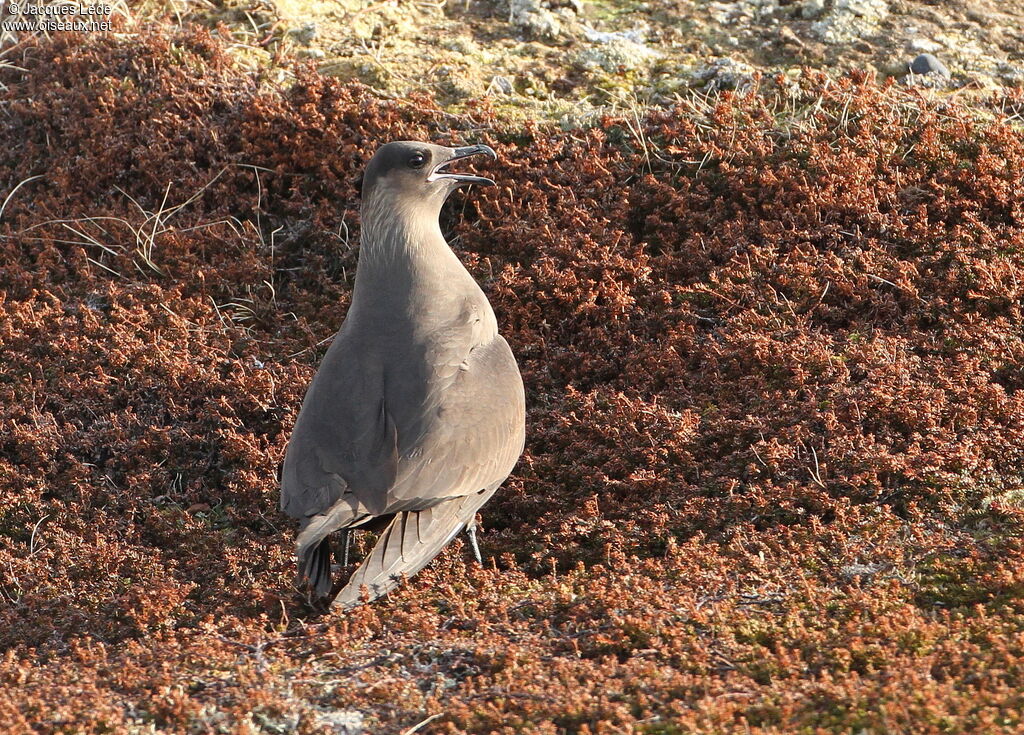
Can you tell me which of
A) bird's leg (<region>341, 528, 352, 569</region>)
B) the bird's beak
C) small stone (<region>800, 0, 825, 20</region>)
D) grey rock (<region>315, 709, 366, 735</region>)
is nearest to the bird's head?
the bird's beak

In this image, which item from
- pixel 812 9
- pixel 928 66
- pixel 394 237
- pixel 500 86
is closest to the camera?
pixel 394 237

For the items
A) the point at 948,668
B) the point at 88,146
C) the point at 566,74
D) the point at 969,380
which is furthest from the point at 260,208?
the point at 948,668

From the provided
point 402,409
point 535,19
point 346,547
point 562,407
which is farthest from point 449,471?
point 535,19

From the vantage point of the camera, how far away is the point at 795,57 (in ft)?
30.2

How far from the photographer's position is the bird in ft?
18.3

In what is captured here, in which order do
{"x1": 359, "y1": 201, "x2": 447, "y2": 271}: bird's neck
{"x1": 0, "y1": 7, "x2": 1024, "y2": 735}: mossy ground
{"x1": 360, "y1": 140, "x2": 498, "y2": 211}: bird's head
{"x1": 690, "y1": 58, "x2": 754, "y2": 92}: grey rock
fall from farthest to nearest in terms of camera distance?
{"x1": 690, "y1": 58, "x2": 754, "y2": 92}: grey rock → {"x1": 360, "y1": 140, "x2": 498, "y2": 211}: bird's head → {"x1": 359, "y1": 201, "x2": 447, "y2": 271}: bird's neck → {"x1": 0, "y1": 7, "x2": 1024, "y2": 735}: mossy ground

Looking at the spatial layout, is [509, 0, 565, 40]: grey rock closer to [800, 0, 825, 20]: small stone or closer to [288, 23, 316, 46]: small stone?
[288, 23, 316, 46]: small stone

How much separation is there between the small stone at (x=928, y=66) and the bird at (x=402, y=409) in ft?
13.6

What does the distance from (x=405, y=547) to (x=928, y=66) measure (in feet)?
19.5

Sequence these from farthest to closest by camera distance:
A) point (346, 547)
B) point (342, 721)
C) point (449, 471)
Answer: point (346, 547)
point (449, 471)
point (342, 721)

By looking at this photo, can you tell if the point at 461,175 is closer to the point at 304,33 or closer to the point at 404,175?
the point at 404,175

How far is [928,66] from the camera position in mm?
8859

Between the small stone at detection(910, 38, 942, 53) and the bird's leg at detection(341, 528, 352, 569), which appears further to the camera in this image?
the small stone at detection(910, 38, 942, 53)

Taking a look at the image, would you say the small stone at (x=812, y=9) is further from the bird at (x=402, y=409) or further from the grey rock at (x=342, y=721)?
the grey rock at (x=342, y=721)
